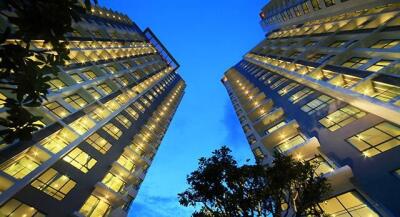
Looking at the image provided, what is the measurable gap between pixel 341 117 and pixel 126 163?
2724 cm

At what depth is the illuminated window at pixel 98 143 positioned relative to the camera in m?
30.6

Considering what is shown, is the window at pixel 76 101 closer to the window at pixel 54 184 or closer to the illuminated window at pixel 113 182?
the illuminated window at pixel 113 182

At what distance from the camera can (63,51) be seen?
25.9 feet

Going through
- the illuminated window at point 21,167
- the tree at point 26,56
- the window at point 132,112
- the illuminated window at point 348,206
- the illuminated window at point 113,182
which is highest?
the tree at point 26,56

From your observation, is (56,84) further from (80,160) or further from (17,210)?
(17,210)

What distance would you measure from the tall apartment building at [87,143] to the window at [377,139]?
67.9 ft

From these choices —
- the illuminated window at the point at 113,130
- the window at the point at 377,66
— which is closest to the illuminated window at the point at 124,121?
the illuminated window at the point at 113,130

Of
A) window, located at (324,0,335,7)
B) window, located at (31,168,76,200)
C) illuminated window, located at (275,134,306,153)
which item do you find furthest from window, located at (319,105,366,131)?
window, located at (324,0,335,7)

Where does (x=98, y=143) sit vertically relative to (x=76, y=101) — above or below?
below

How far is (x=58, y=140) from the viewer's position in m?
26.0

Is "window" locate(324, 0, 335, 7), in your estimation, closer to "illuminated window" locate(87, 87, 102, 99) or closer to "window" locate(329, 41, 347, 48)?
"window" locate(329, 41, 347, 48)

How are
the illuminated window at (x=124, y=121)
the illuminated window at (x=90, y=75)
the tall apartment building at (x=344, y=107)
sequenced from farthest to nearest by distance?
the illuminated window at (x=124, y=121), the illuminated window at (x=90, y=75), the tall apartment building at (x=344, y=107)

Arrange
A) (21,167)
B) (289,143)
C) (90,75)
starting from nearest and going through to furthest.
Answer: (21,167) < (289,143) < (90,75)

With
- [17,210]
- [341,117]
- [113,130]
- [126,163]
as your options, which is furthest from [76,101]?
[341,117]
